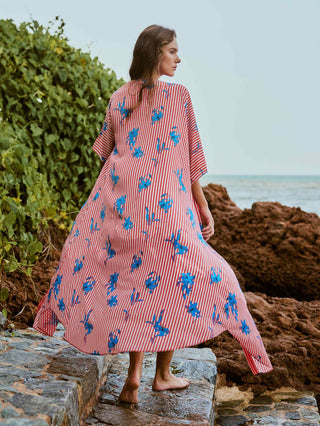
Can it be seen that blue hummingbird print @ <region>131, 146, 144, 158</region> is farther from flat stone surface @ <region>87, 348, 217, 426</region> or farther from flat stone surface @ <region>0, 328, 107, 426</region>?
flat stone surface @ <region>87, 348, 217, 426</region>

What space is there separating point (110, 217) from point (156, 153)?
381 mm

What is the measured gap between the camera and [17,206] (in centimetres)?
403

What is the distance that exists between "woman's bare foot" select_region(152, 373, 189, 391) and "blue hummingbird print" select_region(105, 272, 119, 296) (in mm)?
632

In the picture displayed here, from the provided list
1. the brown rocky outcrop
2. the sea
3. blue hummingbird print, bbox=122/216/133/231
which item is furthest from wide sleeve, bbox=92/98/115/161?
the sea

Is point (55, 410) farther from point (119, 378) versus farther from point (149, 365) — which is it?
point (149, 365)

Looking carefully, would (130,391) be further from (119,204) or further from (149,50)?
(149,50)

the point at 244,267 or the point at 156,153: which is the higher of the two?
the point at 156,153

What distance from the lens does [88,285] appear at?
8.72 feet

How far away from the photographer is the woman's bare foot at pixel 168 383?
9.55ft

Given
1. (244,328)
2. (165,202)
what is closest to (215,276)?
(244,328)

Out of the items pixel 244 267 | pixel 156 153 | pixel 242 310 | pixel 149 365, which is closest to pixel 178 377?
pixel 149 365

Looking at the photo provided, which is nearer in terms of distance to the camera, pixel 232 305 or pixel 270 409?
pixel 232 305

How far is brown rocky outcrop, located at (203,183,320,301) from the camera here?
5.69m

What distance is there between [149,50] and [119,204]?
2.45 feet
